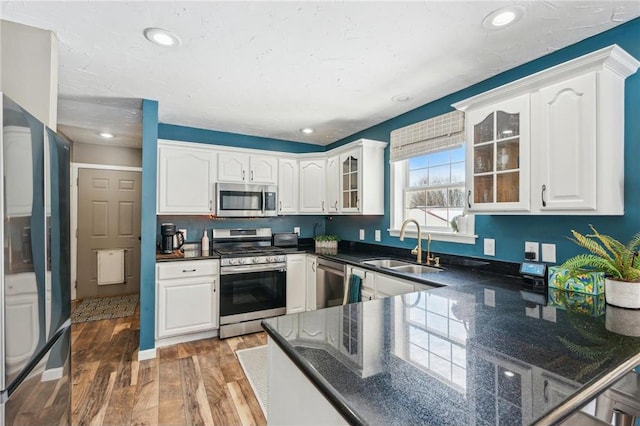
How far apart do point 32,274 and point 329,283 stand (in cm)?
250

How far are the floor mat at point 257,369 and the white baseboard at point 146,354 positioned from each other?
2.48 feet

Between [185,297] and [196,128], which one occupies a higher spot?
[196,128]

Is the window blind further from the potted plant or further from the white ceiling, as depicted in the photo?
the potted plant

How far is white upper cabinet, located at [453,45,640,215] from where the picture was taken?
1582 mm

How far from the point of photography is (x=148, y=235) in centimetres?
280

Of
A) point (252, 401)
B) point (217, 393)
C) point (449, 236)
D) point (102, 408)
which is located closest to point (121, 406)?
point (102, 408)

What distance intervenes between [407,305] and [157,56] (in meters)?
2.23

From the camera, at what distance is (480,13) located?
159 cm

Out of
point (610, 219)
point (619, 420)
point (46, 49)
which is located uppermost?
point (46, 49)

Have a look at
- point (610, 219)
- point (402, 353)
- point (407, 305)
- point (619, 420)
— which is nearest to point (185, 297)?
point (407, 305)

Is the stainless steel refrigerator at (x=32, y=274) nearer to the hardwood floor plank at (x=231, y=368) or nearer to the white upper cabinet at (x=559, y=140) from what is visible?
the hardwood floor plank at (x=231, y=368)

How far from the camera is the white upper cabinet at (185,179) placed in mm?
3219

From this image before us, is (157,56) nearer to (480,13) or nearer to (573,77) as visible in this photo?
(480,13)

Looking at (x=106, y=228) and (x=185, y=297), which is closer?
(x=185, y=297)
